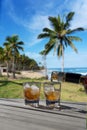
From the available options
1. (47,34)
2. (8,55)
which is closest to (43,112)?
(47,34)

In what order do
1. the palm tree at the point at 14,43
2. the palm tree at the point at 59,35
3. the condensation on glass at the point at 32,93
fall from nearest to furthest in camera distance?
the condensation on glass at the point at 32,93 < the palm tree at the point at 59,35 < the palm tree at the point at 14,43

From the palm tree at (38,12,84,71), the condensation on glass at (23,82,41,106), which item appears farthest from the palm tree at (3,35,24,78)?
the condensation on glass at (23,82,41,106)

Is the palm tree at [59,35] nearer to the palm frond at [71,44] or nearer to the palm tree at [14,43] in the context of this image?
the palm frond at [71,44]

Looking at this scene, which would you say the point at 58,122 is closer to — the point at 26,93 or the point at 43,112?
the point at 43,112

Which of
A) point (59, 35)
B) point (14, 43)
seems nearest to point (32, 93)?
point (59, 35)

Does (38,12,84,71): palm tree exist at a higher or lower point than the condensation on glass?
higher

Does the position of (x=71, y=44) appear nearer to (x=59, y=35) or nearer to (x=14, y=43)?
(x=59, y=35)

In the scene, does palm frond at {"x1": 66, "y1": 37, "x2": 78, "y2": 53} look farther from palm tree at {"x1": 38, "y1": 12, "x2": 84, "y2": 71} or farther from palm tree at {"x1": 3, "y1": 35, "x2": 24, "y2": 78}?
palm tree at {"x1": 3, "y1": 35, "x2": 24, "y2": 78}

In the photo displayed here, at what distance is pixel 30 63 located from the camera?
125312 mm

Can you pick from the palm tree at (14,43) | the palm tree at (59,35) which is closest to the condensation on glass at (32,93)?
the palm tree at (59,35)

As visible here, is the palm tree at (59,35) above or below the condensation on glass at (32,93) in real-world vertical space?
above

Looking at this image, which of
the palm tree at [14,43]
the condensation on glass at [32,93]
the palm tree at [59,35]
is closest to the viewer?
the condensation on glass at [32,93]

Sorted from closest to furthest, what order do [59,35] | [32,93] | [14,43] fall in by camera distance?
[32,93] → [59,35] → [14,43]

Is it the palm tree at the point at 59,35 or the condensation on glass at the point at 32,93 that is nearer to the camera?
the condensation on glass at the point at 32,93
